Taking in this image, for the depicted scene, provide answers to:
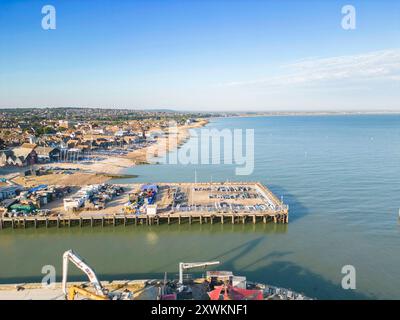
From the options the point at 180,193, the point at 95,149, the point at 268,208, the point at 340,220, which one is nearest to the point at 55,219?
the point at 180,193

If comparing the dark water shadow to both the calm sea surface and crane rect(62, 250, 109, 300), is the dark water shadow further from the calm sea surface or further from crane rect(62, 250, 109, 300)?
crane rect(62, 250, 109, 300)

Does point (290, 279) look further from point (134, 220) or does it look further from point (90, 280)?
point (134, 220)

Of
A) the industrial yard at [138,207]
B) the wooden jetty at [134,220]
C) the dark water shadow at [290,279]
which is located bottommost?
the dark water shadow at [290,279]

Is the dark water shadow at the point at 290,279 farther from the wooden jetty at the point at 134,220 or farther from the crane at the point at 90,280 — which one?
the wooden jetty at the point at 134,220

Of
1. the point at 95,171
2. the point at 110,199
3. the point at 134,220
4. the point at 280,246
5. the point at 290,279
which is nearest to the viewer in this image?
the point at 290,279

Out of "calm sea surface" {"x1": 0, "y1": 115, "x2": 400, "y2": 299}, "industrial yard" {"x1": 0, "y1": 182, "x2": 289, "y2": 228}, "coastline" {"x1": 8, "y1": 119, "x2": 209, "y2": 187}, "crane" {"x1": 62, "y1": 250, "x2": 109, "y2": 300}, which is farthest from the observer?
"coastline" {"x1": 8, "y1": 119, "x2": 209, "y2": 187}

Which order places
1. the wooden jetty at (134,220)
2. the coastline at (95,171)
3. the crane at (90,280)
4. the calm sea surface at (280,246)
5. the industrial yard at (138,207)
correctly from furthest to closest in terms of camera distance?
the coastline at (95,171), the industrial yard at (138,207), the wooden jetty at (134,220), the calm sea surface at (280,246), the crane at (90,280)

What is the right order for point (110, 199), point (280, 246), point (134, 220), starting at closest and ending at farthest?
point (280, 246) → point (134, 220) → point (110, 199)

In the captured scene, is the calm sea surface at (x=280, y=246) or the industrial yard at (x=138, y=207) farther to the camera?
the industrial yard at (x=138, y=207)

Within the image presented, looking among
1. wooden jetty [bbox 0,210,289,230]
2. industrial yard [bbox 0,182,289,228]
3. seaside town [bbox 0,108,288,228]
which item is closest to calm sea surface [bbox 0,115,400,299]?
wooden jetty [bbox 0,210,289,230]

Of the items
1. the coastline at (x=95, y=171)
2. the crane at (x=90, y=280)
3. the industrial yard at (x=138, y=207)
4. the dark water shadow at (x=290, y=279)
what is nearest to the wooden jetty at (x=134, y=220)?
the industrial yard at (x=138, y=207)

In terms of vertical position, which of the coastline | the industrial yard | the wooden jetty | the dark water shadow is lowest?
the dark water shadow

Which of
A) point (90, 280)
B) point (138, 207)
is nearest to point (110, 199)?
point (138, 207)
